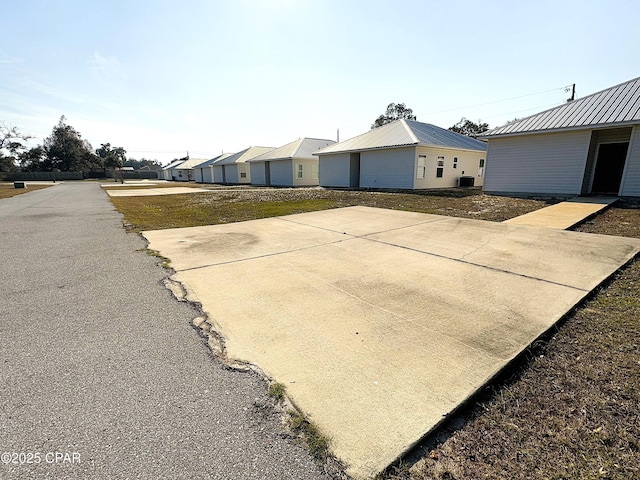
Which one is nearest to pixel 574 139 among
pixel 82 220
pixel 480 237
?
pixel 480 237

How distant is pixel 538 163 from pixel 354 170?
1217cm

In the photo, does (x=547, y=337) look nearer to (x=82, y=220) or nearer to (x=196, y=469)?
(x=196, y=469)

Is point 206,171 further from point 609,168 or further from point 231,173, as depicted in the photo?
point 609,168

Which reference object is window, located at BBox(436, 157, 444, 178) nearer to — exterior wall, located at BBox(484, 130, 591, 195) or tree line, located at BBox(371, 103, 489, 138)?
exterior wall, located at BBox(484, 130, 591, 195)

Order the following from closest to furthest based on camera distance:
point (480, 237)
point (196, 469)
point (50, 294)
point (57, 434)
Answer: point (196, 469), point (57, 434), point (50, 294), point (480, 237)

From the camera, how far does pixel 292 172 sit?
2941 cm

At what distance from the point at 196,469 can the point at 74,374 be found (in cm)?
141

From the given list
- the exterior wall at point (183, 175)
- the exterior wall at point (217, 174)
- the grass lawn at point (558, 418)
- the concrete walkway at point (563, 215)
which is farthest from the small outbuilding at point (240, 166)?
the grass lawn at point (558, 418)

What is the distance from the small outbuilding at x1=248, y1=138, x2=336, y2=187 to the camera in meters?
29.4

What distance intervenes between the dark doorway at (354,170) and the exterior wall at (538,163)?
32.6 ft

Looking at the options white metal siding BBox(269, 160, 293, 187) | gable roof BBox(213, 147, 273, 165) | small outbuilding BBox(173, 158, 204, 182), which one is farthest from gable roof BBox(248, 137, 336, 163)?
small outbuilding BBox(173, 158, 204, 182)

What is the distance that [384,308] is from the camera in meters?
3.45

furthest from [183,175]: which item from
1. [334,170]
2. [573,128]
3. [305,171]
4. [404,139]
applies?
[573,128]

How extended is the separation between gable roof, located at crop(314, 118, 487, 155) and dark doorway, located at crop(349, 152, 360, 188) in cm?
89
